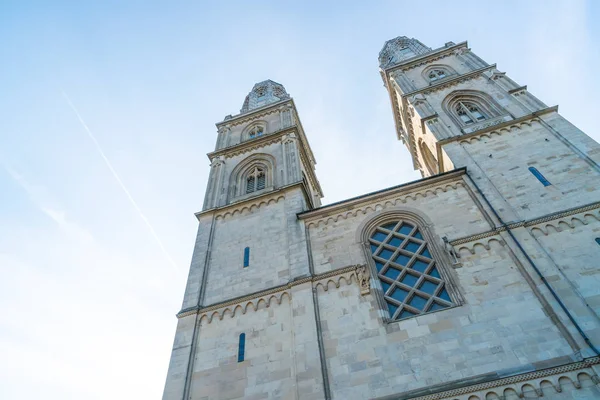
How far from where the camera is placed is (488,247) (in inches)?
474

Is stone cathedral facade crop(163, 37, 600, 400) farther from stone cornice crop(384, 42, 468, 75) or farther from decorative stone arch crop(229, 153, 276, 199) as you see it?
stone cornice crop(384, 42, 468, 75)

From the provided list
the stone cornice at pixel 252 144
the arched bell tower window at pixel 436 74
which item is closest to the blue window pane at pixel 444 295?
the stone cornice at pixel 252 144

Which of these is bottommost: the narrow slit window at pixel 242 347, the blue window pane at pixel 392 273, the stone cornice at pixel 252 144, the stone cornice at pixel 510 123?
the narrow slit window at pixel 242 347

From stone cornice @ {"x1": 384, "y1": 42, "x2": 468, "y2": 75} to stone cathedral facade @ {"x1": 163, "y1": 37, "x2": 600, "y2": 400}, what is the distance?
A: 7942 mm

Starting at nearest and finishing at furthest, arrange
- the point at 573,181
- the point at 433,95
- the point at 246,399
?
1. the point at 246,399
2. the point at 573,181
3. the point at 433,95

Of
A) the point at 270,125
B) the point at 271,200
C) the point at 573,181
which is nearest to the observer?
the point at 573,181

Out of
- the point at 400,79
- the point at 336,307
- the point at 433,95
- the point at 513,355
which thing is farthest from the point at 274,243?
the point at 400,79

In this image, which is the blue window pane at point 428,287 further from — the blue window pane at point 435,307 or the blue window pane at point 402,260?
the blue window pane at point 402,260

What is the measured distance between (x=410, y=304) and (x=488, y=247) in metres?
2.90

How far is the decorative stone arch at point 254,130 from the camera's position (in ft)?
79.6

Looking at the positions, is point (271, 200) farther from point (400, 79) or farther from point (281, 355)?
point (400, 79)

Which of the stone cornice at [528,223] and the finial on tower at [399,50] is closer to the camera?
the stone cornice at [528,223]

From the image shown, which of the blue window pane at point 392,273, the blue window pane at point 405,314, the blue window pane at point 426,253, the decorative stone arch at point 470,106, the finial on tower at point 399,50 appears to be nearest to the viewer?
the blue window pane at point 405,314

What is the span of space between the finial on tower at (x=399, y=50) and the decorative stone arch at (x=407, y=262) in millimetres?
18465
